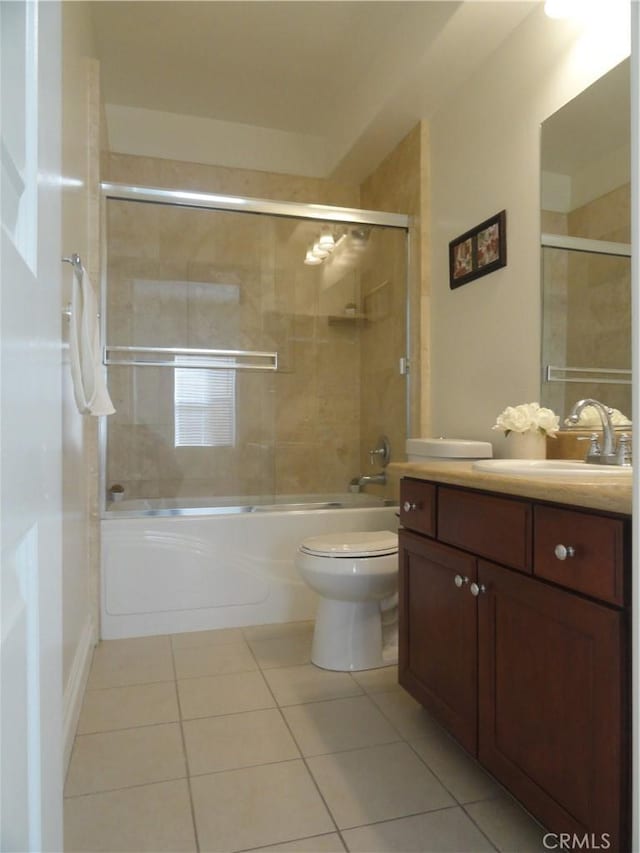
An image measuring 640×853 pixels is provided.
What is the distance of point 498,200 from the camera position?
2.35 m

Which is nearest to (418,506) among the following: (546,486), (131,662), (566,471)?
(566,471)

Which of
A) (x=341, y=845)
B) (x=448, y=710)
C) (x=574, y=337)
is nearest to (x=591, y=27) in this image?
(x=574, y=337)

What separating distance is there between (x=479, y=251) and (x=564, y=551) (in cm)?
173

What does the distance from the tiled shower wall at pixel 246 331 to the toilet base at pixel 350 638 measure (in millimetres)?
1131

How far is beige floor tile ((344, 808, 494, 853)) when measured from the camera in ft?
4.09

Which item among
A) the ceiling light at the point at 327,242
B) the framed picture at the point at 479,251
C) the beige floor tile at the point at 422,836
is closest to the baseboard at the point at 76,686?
the beige floor tile at the point at 422,836

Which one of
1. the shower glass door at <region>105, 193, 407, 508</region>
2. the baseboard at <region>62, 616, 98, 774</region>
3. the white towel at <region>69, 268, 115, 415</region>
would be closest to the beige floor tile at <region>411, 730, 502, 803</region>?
the baseboard at <region>62, 616, 98, 774</region>

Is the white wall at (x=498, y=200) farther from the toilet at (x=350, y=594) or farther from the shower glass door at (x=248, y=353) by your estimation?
the toilet at (x=350, y=594)

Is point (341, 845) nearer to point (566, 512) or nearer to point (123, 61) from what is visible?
point (566, 512)

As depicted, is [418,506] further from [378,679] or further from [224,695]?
[224,695]

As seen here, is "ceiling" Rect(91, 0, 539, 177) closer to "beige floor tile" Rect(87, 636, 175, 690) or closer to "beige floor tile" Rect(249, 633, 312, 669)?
"beige floor tile" Rect(249, 633, 312, 669)

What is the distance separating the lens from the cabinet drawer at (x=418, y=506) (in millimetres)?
1615

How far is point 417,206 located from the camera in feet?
9.85

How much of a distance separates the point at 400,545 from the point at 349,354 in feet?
6.26
